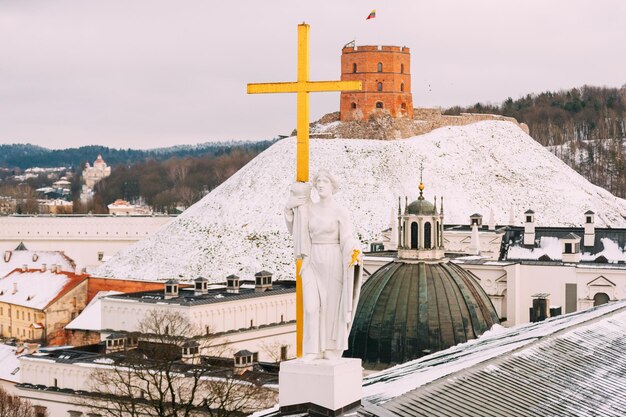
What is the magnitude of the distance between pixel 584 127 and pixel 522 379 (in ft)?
555

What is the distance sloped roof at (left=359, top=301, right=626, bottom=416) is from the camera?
16.2 meters

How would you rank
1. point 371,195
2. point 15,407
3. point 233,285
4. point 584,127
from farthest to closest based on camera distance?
1. point 584,127
2. point 371,195
3. point 233,285
4. point 15,407

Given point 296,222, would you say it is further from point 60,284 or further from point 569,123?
point 569,123

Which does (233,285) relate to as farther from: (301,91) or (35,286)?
(301,91)

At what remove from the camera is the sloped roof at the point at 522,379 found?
16234 millimetres

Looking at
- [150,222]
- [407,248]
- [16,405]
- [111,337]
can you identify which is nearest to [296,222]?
[407,248]

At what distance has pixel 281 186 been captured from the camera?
396 feet

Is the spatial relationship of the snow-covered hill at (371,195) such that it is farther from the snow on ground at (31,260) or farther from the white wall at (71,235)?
the white wall at (71,235)

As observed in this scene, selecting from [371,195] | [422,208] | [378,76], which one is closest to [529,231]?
[422,208]

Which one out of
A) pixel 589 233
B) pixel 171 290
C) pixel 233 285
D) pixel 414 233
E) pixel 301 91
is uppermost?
pixel 301 91

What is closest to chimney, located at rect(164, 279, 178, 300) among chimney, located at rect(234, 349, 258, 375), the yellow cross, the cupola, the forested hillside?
chimney, located at rect(234, 349, 258, 375)

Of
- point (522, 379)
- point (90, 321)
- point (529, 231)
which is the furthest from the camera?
point (90, 321)

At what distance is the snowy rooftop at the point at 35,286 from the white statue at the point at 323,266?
73.9 meters

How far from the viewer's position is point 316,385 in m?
13.6
